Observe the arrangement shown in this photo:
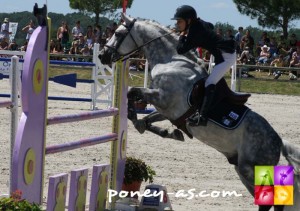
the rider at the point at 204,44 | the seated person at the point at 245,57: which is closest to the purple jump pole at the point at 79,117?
the rider at the point at 204,44

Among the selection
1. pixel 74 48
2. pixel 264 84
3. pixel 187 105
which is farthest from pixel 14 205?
pixel 74 48

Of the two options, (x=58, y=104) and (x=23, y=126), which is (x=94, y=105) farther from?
(x=23, y=126)

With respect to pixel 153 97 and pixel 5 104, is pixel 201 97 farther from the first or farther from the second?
pixel 5 104

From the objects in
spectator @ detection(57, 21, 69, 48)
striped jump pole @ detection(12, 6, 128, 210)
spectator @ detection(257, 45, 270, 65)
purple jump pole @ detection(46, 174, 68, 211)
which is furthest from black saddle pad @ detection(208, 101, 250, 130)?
spectator @ detection(57, 21, 69, 48)

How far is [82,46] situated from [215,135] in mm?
17880

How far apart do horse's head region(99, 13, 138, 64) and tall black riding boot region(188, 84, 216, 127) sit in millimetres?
981

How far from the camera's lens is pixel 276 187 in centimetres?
718

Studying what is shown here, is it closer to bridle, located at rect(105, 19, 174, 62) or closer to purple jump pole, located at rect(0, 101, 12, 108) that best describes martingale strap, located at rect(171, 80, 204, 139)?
bridle, located at rect(105, 19, 174, 62)

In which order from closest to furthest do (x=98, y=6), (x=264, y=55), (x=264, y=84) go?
1. (x=264, y=84)
2. (x=264, y=55)
3. (x=98, y=6)

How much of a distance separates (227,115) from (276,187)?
740mm

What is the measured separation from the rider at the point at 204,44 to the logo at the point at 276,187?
703mm

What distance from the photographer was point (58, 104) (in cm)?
1661

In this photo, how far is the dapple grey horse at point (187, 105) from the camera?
730 centimetres

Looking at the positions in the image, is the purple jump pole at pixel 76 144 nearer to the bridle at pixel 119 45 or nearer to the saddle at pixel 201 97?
the saddle at pixel 201 97
